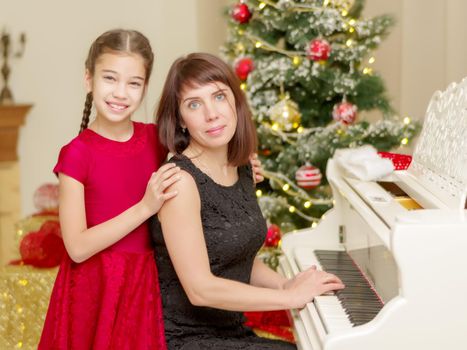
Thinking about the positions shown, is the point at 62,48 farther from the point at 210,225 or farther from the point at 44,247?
the point at 210,225

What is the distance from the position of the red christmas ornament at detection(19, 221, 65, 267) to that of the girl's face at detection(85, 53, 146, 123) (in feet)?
3.88

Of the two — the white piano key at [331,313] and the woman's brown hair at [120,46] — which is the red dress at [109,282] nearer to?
the woman's brown hair at [120,46]

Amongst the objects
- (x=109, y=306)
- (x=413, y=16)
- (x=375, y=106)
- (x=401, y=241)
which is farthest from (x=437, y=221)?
(x=413, y=16)

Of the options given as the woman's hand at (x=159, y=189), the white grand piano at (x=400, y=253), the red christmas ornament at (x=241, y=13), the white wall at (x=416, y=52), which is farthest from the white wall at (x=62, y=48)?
the woman's hand at (x=159, y=189)

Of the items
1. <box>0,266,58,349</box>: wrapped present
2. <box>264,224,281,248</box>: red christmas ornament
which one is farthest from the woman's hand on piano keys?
<box>264,224,281,248</box>: red christmas ornament

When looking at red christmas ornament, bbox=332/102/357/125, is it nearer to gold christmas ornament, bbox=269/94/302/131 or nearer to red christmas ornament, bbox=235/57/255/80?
gold christmas ornament, bbox=269/94/302/131

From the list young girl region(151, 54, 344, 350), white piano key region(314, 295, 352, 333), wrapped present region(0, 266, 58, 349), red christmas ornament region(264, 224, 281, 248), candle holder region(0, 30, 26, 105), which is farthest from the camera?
candle holder region(0, 30, 26, 105)

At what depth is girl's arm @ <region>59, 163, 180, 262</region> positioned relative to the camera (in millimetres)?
2006

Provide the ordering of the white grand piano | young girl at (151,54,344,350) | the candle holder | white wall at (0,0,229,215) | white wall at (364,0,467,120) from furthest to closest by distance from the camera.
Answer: white wall at (0,0,229,215) < the candle holder < white wall at (364,0,467,120) < young girl at (151,54,344,350) < the white grand piano

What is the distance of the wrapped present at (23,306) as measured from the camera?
311cm

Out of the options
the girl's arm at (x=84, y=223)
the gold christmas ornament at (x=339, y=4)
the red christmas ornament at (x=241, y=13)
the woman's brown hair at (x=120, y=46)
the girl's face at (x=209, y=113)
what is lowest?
the girl's arm at (x=84, y=223)

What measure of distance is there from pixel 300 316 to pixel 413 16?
10.5 ft

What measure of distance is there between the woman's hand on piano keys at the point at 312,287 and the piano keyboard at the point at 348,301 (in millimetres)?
20

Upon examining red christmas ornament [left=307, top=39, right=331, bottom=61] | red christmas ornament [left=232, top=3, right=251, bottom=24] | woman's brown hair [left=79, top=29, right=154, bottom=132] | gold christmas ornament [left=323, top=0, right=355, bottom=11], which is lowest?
red christmas ornament [left=307, top=39, right=331, bottom=61]
